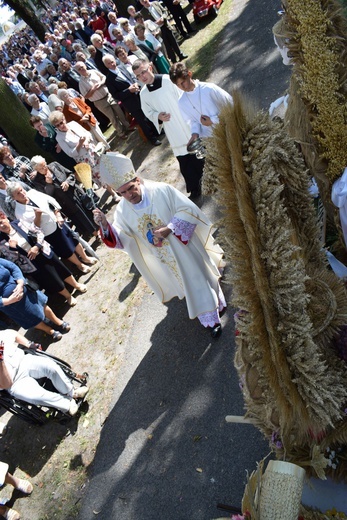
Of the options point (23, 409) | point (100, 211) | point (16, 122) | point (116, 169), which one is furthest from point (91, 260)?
point (16, 122)

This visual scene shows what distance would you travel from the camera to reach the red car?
38.6ft

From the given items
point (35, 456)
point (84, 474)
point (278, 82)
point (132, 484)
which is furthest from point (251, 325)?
point (278, 82)

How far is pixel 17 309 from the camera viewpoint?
5184 millimetres

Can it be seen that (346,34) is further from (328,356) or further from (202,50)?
(202,50)

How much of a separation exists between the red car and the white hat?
34.4 feet

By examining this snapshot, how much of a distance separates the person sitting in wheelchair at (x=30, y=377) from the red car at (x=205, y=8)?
37.2ft

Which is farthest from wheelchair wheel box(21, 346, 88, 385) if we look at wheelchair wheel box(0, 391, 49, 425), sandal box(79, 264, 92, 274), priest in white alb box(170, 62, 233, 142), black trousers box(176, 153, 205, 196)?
black trousers box(176, 153, 205, 196)

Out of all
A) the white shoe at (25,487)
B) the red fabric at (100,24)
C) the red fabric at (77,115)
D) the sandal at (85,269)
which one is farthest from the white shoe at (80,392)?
the red fabric at (100,24)

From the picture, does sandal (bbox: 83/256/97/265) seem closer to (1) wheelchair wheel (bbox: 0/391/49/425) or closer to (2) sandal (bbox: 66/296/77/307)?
(2) sandal (bbox: 66/296/77/307)

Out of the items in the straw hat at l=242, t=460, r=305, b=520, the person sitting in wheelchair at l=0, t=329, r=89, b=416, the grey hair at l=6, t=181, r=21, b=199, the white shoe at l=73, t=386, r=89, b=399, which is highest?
the grey hair at l=6, t=181, r=21, b=199

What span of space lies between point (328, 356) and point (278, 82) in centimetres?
717

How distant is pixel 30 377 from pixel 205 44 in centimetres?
1011

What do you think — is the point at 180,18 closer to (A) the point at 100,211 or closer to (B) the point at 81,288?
(B) the point at 81,288

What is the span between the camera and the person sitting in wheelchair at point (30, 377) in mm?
4211
